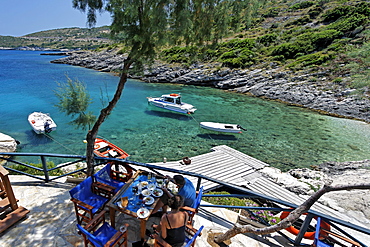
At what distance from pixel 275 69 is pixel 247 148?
85.2ft

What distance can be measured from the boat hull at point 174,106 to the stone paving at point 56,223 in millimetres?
18426

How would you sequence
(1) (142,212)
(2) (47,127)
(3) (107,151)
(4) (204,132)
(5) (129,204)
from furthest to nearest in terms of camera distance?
(4) (204,132)
(2) (47,127)
(3) (107,151)
(5) (129,204)
(1) (142,212)

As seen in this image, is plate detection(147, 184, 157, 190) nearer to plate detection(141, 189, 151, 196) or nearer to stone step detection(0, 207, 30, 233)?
plate detection(141, 189, 151, 196)

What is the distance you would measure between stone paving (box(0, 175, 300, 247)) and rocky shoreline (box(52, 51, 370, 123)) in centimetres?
2716

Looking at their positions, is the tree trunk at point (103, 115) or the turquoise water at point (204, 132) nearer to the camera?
the tree trunk at point (103, 115)

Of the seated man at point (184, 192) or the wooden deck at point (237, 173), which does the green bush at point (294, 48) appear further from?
the seated man at point (184, 192)

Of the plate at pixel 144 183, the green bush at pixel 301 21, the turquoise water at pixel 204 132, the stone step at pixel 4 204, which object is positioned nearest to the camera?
the stone step at pixel 4 204

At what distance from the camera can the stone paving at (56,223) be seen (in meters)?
3.43

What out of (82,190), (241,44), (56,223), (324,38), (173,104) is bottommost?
(173,104)

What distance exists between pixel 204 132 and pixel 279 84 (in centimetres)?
2058

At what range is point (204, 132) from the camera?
736 inches

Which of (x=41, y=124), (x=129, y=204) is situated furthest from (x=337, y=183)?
(x=41, y=124)

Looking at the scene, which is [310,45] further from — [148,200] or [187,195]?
[148,200]

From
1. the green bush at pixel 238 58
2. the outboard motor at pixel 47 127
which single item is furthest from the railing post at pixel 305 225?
the green bush at pixel 238 58
